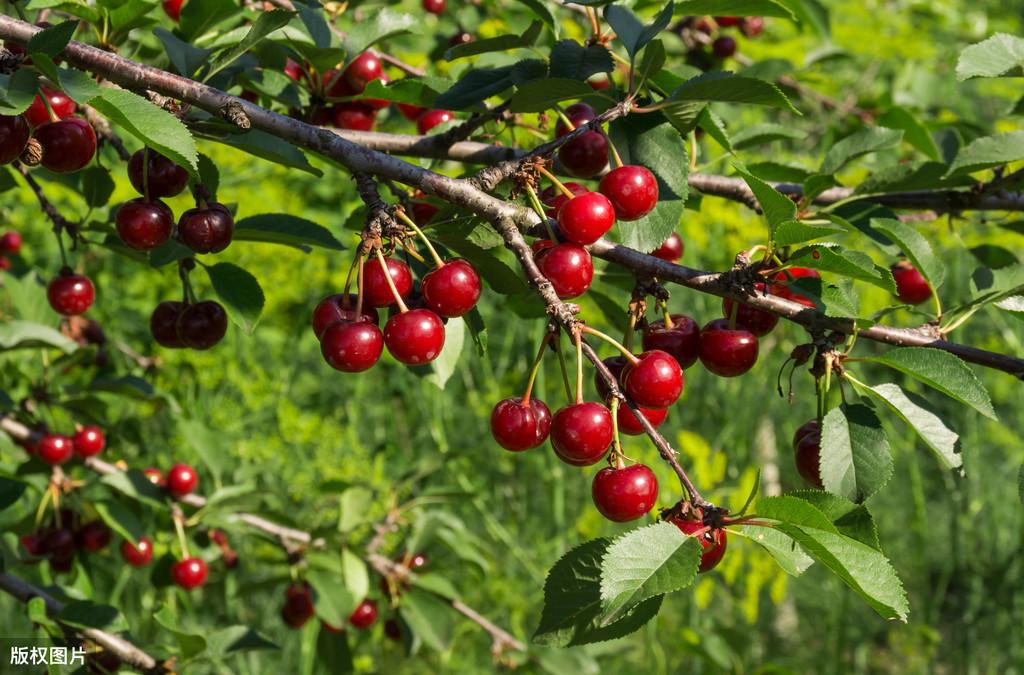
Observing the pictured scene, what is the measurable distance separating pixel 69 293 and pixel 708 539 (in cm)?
122

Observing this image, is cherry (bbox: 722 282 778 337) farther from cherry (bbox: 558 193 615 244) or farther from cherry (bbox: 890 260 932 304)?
cherry (bbox: 890 260 932 304)

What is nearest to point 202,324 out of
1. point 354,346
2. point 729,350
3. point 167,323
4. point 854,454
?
point 167,323

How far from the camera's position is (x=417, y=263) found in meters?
1.28

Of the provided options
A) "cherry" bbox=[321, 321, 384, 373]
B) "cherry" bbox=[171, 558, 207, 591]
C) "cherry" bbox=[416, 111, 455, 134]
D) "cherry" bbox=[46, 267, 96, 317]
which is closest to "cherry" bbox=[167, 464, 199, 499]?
"cherry" bbox=[171, 558, 207, 591]

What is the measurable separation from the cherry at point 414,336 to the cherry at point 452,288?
17mm

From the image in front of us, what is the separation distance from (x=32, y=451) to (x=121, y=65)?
3.76 ft

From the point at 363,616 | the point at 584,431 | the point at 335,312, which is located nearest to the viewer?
the point at 584,431

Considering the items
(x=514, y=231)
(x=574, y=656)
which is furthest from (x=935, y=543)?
(x=514, y=231)

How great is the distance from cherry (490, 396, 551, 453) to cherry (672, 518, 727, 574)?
164 mm

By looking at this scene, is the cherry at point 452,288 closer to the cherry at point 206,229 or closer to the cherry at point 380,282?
the cherry at point 380,282

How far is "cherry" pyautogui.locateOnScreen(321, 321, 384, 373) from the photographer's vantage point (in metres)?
0.93

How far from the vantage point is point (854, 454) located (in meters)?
1.01

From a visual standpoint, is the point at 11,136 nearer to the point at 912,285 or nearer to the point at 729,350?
the point at 729,350

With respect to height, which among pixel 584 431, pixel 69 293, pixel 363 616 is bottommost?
pixel 363 616
